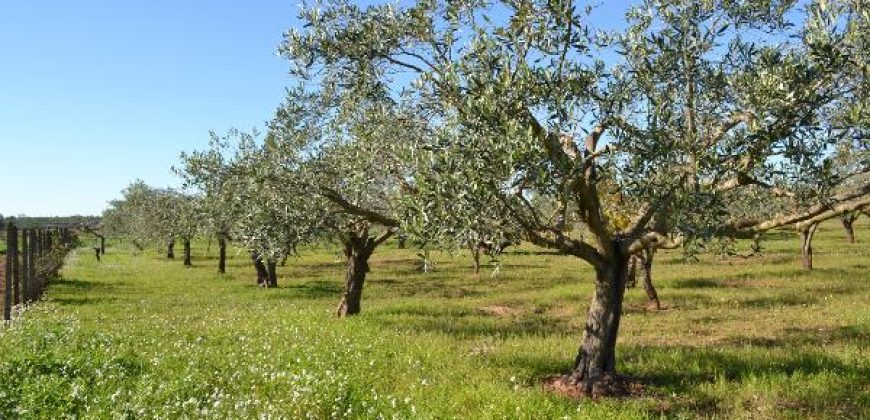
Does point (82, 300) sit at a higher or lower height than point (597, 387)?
higher

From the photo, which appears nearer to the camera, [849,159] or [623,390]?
[623,390]

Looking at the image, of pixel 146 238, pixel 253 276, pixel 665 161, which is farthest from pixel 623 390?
pixel 146 238

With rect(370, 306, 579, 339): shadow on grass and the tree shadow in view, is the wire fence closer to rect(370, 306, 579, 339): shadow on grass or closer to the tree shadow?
the tree shadow

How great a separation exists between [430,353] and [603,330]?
16.4ft

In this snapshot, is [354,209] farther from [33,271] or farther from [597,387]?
[33,271]

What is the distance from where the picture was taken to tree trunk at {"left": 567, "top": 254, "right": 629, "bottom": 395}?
47.2 ft

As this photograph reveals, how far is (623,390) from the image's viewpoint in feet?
46.8

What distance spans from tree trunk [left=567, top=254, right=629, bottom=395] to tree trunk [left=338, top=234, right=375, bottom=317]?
13157mm

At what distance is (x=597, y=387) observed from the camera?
14.1 meters

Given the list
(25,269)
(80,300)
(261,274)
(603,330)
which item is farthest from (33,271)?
(603,330)

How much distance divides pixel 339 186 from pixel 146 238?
64055 mm

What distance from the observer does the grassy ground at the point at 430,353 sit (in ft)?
38.7

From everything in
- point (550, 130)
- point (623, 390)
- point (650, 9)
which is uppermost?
point (650, 9)

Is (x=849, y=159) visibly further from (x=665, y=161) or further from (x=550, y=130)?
(x=550, y=130)
